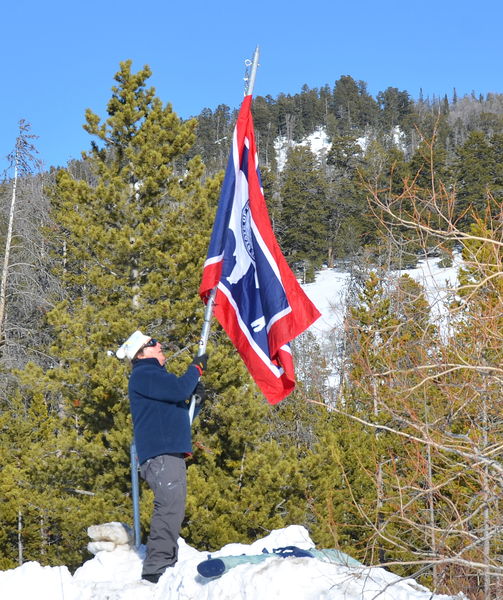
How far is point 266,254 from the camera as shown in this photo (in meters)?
5.91

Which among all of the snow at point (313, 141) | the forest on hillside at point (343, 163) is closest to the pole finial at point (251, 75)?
the forest on hillside at point (343, 163)

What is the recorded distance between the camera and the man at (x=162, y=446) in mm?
4961

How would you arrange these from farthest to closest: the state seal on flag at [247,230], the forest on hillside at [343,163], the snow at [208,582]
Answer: the forest on hillside at [343,163] < the state seal on flag at [247,230] < the snow at [208,582]

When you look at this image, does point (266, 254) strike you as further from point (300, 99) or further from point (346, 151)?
point (300, 99)

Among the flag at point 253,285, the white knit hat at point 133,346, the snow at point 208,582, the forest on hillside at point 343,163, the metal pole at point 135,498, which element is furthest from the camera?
the forest on hillside at point 343,163

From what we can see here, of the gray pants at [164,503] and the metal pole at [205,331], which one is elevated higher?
the metal pole at [205,331]

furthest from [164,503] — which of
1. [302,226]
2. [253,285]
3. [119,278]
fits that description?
[302,226]

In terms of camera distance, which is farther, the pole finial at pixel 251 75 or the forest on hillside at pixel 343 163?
the forest on hillside at pixel 343 163

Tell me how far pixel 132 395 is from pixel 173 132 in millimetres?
8809

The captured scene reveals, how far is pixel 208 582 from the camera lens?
4578mm

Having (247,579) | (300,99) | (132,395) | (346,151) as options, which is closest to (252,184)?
(132,395)

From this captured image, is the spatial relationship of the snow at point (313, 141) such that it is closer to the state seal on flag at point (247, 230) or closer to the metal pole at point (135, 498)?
the state seal on flag at point (247, 230)

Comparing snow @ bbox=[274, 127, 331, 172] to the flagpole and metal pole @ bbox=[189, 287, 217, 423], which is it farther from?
metal pole @ bbox=[189, 287, 217, 423]

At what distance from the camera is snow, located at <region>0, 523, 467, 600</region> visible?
4.23m
